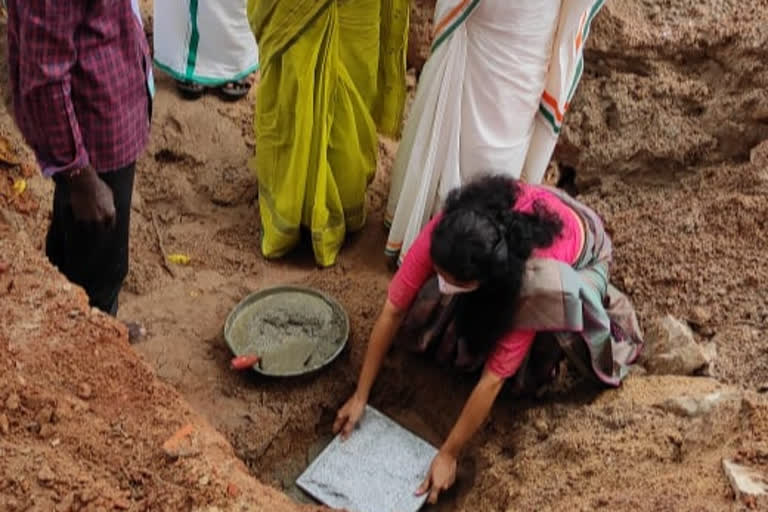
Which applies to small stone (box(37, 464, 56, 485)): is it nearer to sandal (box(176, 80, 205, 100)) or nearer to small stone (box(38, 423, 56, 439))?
small stone (box(38, 423, 56, 439))

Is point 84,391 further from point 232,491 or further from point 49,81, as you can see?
point 49,81

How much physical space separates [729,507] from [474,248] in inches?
32.5

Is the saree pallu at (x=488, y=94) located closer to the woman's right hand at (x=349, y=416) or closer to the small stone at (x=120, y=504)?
the woman's right hand at (x=349, y=416)

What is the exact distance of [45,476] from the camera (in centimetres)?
177

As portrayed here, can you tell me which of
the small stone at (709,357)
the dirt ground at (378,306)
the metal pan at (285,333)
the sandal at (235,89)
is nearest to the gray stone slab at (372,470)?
the dirt ground at (378,306)

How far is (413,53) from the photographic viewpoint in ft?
14.0

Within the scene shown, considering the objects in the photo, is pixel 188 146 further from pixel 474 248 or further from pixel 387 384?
pixel 474 248

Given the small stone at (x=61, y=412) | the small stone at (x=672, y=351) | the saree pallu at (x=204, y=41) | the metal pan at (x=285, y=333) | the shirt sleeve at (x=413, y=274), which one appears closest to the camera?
the small stone at (x=61, y=412)

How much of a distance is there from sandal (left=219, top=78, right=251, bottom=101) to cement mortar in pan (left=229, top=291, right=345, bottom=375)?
51.5 inches

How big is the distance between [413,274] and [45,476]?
117 cm

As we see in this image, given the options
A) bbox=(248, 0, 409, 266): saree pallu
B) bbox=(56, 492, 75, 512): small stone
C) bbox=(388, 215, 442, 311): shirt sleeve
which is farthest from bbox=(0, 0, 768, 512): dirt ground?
bbox=(388, 215, 442, 311): shirt sleeve

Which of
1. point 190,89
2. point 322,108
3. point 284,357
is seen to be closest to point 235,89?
point 190,89

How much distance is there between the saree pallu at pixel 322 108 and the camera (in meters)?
2.95

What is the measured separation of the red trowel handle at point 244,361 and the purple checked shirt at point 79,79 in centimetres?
78
